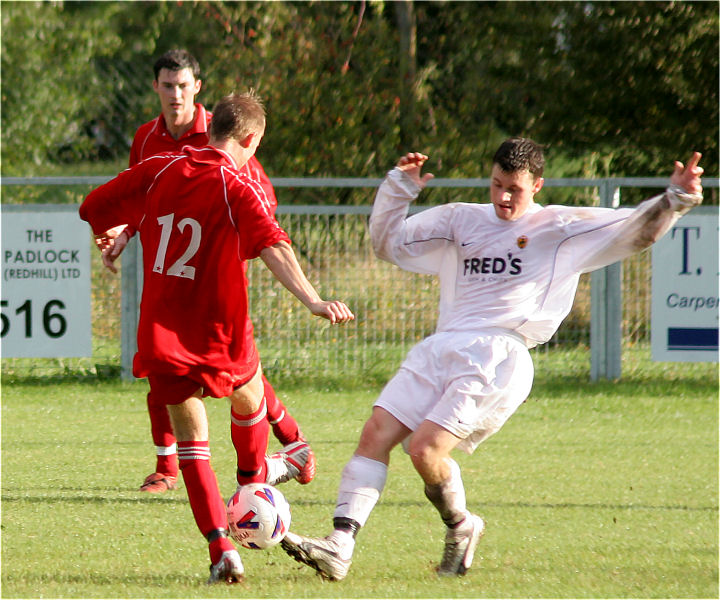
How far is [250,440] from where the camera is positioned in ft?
17.0

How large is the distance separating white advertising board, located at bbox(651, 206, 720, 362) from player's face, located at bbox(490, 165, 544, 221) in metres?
5.59

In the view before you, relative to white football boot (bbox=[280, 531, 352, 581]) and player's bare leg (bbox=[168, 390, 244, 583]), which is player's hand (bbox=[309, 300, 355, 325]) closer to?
player's bare leg (bbox=[168, 390, 244, 583])

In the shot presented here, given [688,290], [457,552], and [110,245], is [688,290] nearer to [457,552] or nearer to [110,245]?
[457,552]

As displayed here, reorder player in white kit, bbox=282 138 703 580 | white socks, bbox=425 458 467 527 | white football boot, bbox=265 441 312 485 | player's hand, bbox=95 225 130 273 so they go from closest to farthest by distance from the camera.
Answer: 1. player in white kit, bbox=282 138 703 580
2. white socks, bbox=425 458 467 527
3. player's hand, bbox=95 225 130 273
4. white football boot, bbox=265 441 312 485

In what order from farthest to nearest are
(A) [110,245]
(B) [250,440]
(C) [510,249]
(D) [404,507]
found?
(D) [404,507]
(A) [110,245]
(B) [250,440]
(C) [510,249]

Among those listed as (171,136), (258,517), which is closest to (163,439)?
(171,136)

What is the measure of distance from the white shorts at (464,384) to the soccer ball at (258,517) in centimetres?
59

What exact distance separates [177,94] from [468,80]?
39.3ft

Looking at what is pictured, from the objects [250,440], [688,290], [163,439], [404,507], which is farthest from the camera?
[688,290]

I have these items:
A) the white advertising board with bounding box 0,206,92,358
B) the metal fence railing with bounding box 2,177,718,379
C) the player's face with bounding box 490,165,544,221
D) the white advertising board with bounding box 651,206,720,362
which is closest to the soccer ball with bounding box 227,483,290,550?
the player's face with bounding box 490,165,544,221

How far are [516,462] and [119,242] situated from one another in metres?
3.17

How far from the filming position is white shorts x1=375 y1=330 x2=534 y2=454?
4.61 meters

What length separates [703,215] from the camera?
1020cm

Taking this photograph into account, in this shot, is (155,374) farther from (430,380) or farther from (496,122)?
(496,122)
